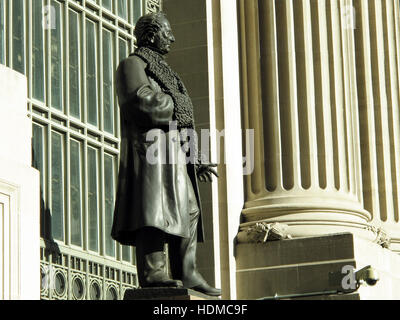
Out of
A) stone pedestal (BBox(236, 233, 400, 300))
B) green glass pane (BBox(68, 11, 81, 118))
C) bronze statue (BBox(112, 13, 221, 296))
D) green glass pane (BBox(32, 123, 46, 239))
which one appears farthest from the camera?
stone pedestal (BBox(236, 233, 400, 300))

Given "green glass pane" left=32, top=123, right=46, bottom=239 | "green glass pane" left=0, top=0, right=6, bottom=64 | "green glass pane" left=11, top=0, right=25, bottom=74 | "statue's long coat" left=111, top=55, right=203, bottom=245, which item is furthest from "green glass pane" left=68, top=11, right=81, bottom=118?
"statue's long coat" left=111, top=55, right=203, bottom=245

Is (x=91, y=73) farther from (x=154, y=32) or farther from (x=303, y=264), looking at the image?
(x=154, y=32)

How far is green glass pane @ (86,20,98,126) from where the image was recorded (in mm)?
20047

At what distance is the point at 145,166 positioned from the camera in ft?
48.9

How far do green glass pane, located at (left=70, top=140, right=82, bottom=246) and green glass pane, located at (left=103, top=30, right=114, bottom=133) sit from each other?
1065mm

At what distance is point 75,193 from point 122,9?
3.56 m

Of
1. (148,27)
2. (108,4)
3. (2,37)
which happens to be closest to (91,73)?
(108,4)

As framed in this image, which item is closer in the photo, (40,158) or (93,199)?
(40,158)

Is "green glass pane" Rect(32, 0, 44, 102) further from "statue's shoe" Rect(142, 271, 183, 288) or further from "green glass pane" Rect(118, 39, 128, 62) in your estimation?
"statue's shoe" Rect(142, 271, 183, 288)

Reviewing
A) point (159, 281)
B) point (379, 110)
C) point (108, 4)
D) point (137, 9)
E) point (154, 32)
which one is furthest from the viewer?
point (379, 110)

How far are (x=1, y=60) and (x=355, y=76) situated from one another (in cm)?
883

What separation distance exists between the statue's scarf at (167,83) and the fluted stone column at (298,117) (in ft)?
20.1

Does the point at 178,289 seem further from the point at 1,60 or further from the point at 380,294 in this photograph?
the point at 380,294
